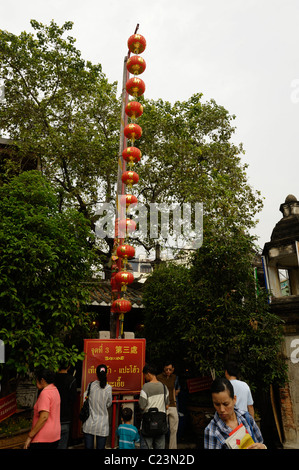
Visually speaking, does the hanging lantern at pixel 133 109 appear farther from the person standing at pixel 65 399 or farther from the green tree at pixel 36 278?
the person standing at pixel 65 399

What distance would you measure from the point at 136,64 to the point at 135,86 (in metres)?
0.53

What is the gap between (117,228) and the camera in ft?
23.7

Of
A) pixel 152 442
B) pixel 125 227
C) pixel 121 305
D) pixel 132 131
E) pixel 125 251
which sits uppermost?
pixel 132 131

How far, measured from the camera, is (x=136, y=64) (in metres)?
7.69

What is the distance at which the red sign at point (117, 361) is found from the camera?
20.3 feet

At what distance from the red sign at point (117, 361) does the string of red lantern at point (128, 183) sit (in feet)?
1.93

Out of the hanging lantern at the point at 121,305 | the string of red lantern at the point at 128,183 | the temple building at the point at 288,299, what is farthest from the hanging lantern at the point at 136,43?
the hanging lantern at the point at 121,305

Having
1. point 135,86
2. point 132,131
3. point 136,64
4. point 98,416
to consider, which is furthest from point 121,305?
point 136,64

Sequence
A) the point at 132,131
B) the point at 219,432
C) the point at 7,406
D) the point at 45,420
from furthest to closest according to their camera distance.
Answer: the point at 132,131
the point at 7,406
the point at 45,420
the point at 219,432

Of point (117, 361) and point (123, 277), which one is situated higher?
point (123, 277)

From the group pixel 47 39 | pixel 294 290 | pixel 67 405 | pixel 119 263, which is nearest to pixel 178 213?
pixel 294 290

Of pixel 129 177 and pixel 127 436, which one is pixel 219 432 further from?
pixel 129 177

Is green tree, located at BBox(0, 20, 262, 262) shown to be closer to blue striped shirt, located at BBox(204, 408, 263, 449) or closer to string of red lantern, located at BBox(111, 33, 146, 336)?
string of red lantern, located at BBox(111, 33, 146, 336)
